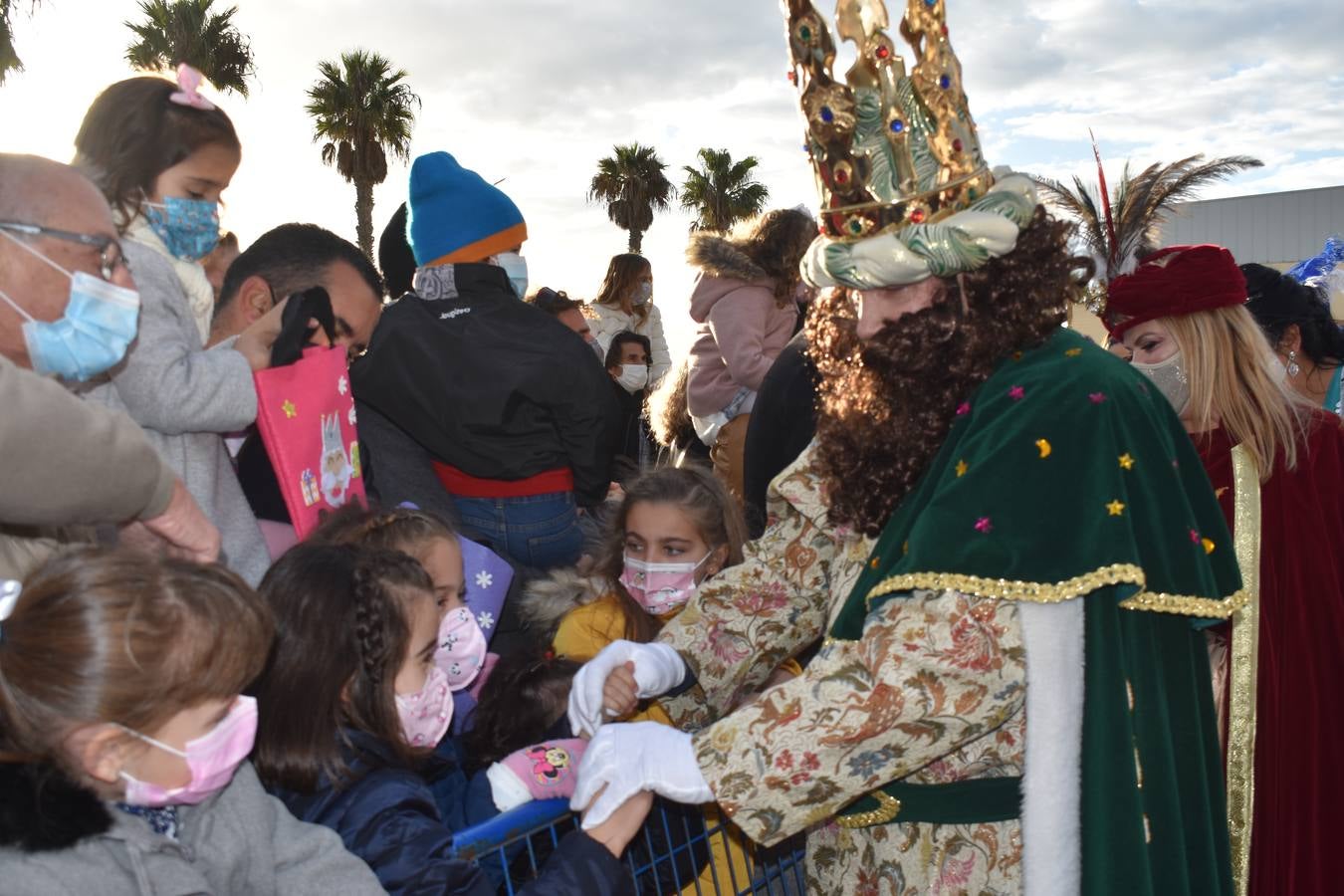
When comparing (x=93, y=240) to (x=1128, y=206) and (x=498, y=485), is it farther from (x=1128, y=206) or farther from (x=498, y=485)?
(x=1128, y=206)

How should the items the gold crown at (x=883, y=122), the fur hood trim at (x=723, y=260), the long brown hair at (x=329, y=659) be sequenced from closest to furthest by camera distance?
the long brown hair at (x=329, y=659) < the gold crown at (x=883, y=122) < the fur hood trim at (x=723, y=260)

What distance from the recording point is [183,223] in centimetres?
300

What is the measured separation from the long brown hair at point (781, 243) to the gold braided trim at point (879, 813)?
3181mm

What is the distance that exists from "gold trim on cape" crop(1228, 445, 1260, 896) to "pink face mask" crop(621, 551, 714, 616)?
164 cm

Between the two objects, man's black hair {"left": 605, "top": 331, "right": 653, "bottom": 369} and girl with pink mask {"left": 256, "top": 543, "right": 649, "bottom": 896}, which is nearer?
girl with pink mask {"left": 256, "top": 543, "right": 649, "bottom": 896}

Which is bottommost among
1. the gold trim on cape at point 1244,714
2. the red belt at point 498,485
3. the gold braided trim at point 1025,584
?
the gold trim on cape at point 1244,714

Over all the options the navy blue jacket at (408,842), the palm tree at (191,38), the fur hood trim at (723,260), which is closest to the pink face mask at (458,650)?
the navy blue jacket at (408,842)

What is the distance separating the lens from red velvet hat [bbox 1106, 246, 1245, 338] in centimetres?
369

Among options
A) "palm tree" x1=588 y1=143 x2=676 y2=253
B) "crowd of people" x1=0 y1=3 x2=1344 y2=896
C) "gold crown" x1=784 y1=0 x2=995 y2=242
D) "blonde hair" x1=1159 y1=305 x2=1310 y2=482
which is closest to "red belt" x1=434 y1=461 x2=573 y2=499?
"crowd of people" x1=0 y1=3 x2=1344 y2=896

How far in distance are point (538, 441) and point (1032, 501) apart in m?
2.15

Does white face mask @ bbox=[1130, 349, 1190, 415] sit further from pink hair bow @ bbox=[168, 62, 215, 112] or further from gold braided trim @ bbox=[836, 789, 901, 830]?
pink hair bow @ bbox=[168, 62, 215, 112]

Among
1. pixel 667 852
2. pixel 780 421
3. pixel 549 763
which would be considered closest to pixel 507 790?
pixel 549 763

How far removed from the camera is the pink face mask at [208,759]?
69.4 inches

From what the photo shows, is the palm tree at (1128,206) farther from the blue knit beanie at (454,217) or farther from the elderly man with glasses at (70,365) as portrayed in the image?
the elderly man with glasses at (70,365)
